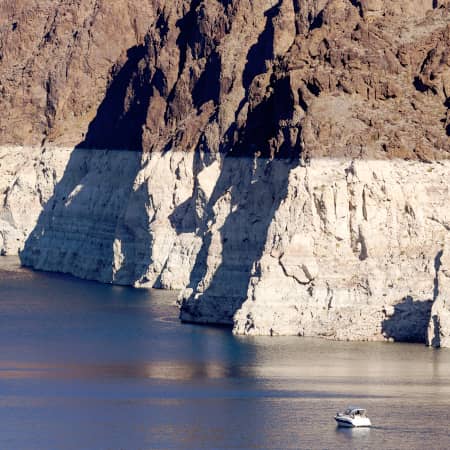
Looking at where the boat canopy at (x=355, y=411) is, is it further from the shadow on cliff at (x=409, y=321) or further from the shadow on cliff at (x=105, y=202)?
the shadow on cliff at (x=105, y=202)

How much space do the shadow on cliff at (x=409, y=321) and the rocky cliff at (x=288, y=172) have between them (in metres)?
0.06

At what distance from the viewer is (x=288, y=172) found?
102 meters

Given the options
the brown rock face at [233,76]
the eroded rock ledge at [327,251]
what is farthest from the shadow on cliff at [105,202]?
the eroded rock ledge at [327,251]

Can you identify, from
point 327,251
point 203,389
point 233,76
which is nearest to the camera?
point 203,389

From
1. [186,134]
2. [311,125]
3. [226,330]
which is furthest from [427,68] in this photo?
[186,134]

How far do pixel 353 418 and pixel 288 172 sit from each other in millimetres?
26173

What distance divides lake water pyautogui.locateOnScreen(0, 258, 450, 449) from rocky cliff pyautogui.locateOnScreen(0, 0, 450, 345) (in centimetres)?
196

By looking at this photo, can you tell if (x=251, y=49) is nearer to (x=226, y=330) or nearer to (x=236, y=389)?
(x=226, y=330)

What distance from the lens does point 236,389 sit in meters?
86.6

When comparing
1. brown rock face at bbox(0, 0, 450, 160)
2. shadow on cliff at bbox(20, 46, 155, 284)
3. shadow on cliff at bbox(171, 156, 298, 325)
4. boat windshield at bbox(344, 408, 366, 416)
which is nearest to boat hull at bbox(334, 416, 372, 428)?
boat windshield at bbox(344, 408, 366, 416)

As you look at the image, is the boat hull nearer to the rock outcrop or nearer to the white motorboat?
the white motorboat

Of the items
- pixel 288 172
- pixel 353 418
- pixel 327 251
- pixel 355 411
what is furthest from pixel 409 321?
pixel 353 418

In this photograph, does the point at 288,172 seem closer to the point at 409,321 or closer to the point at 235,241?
the point at 235,241

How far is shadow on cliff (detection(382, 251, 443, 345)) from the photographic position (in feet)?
316
